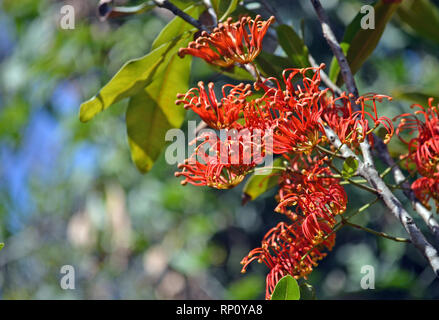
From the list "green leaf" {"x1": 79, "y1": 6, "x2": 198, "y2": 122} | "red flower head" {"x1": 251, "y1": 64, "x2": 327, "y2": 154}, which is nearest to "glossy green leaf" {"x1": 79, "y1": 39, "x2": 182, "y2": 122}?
"green leaf" {"x1": 79, "y1": 6, "x2": 198, "y2": 122}

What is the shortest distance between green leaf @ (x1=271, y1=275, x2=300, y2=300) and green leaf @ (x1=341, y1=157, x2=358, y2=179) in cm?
14

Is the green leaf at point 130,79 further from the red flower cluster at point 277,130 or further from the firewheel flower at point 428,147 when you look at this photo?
the firewheel flower at point 428,147

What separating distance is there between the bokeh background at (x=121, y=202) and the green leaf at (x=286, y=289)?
157 cm

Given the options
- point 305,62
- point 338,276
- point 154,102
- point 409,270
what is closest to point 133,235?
point 338,276

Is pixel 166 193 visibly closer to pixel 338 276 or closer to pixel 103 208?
pixel 103 208

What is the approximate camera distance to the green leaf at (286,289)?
1.88ft

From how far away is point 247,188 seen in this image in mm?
883

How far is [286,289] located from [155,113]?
45 cm

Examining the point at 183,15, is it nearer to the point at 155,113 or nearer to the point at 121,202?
the point at 155,113

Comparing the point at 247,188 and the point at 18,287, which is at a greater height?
the point at 247,188

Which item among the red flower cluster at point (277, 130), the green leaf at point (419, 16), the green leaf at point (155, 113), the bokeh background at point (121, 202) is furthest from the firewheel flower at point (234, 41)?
the bokeh background at point (121, 202)

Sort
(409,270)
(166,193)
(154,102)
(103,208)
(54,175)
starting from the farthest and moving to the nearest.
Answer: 1. (54,175)
2. (103,208)
3. (166,193)
4. (409,270)
5. (154,102)

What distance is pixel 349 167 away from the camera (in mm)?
596
